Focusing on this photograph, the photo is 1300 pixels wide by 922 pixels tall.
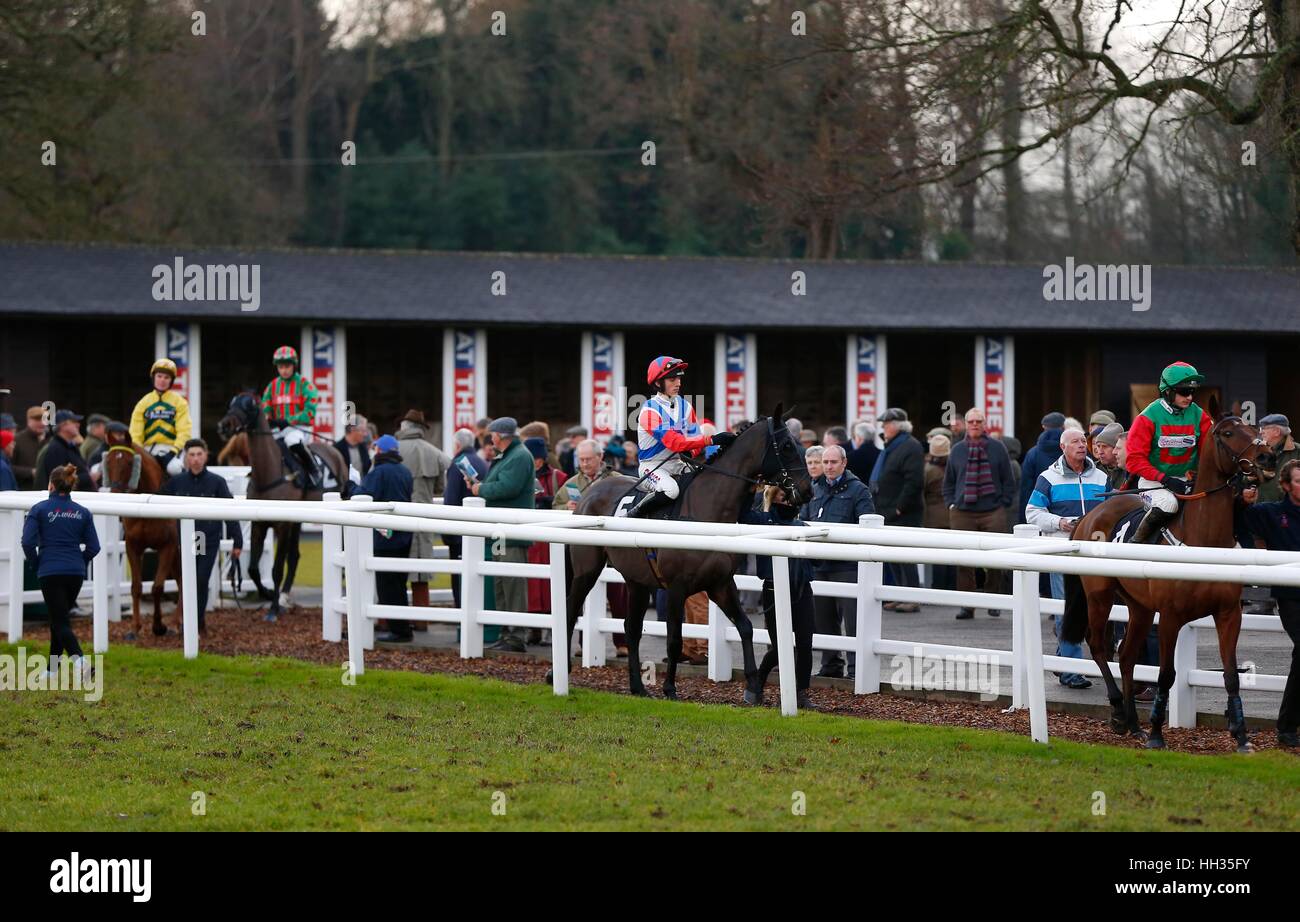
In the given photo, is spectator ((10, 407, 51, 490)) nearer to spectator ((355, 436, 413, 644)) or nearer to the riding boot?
spectator ((355, 436, 413, 644))

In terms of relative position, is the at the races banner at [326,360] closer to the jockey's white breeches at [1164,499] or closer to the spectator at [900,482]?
the spectator at [900,482]

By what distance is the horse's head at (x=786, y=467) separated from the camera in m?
9.94

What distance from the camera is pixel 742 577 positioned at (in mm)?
11172

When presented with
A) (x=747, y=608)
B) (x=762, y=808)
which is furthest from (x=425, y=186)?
(x=762, y=808)

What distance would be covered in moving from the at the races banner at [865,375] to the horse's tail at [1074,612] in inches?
743

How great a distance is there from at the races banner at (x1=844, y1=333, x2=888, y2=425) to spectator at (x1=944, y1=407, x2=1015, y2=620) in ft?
47.1

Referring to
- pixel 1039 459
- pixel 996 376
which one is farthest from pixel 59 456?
pixel 996 376

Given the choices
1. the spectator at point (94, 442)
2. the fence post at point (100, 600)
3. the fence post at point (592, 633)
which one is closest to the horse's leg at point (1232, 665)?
the fence post at point (592, 633)

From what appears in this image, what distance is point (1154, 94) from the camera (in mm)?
14141

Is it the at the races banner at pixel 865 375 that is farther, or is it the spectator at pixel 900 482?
the at the races banner at pixel 865 375

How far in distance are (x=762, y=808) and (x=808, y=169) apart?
29.2 metres

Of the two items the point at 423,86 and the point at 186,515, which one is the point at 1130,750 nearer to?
the point at 186,515

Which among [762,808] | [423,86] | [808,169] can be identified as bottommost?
[762,808]

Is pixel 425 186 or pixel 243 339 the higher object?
pixel 425 186
